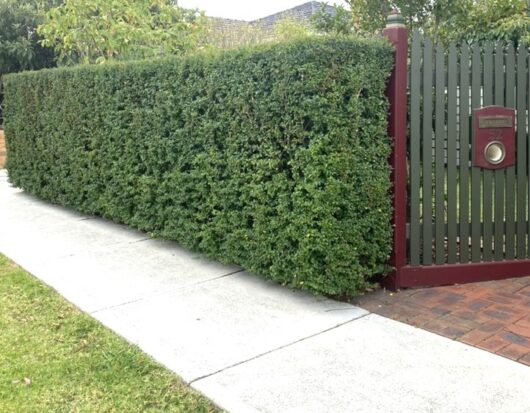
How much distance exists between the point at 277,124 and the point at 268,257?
107 cm

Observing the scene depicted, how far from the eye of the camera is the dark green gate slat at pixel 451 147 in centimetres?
457

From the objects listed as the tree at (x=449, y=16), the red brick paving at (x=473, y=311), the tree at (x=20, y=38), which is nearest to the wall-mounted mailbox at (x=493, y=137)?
the red brick paving at (x=473, y=311)

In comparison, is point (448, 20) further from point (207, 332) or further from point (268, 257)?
point (207, 332)

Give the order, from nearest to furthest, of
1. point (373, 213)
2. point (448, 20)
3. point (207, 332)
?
point (207, 332)
point (373, 213)
point (448, 20)

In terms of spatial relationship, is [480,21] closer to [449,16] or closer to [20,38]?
[449,16]

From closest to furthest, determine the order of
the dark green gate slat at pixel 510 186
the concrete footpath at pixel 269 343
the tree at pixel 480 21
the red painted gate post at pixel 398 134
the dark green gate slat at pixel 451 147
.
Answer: the concrete footpath at pixel 269 343 < the red painted gate post at pixel 398 134 < the dark green gate slat at pixel 451 147 < the dark green gate slat at pixel 510 186 < the tree at pixel 480 21

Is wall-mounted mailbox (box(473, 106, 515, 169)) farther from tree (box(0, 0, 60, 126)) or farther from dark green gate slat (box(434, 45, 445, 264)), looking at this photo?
tree (box(0, 0, 60, 126))

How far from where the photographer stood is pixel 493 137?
471 centimetres

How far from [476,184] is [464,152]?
0.28 metres

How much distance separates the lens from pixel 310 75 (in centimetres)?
416

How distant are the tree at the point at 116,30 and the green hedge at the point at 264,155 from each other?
2154 millimetres

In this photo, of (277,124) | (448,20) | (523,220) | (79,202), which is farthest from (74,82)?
(523,220)

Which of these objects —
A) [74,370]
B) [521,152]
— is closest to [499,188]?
[521,152]

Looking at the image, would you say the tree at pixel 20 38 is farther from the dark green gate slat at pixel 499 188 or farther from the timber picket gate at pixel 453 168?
the dark green gate slat at pixel 499 188
